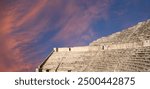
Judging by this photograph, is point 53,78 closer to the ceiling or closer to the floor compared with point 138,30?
closer to the floor

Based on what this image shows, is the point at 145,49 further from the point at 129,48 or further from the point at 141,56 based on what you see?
the point at 129,48

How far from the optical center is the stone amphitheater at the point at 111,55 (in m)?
10.2

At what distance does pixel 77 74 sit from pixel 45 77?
673 millimetres

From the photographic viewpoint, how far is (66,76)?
8.64 m

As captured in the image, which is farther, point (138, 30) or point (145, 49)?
point (138, 30)

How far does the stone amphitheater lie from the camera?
10.2 m

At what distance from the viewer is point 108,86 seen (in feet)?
27.0

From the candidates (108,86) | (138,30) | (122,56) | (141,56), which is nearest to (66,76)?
(108,86)

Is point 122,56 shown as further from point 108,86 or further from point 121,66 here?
point 108,86

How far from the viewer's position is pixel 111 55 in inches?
484

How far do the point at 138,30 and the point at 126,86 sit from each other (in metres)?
4.35

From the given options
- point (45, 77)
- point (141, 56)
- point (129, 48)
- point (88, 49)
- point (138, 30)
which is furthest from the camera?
point (88, 49)

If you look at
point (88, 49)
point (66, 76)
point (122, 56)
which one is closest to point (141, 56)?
point (122, 56)

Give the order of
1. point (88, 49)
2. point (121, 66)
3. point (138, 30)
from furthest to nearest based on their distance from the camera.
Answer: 1. point (88, 49)
2. point (138, 30)
3. point (121, 66)
